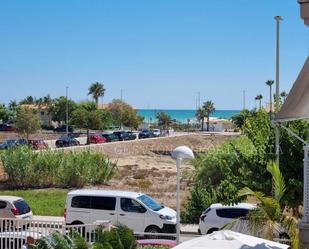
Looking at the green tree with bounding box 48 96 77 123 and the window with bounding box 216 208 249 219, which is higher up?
the green tree with bounding box 48 96 77 123

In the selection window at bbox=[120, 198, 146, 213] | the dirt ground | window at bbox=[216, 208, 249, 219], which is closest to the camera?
window at bbox=[216, 208, 249, 219]

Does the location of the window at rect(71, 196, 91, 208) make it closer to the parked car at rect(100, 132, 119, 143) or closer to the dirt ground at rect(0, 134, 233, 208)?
the dirt ground at rect(0, 134, 233, 208)

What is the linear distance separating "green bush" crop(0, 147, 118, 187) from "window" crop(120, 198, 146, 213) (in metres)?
14.0

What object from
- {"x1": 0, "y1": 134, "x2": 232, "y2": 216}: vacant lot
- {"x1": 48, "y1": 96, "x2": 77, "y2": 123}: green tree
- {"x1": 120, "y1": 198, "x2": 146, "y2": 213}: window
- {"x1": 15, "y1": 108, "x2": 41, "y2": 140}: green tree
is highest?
{"x1": 48, "y1": 96, "x2": 77, "y2": 123}: green tree

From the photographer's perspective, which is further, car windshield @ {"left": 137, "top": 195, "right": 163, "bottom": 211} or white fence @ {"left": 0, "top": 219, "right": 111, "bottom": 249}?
car windshield @ {"left": 137, "top": 195, "right": 163, "bottom": 211}

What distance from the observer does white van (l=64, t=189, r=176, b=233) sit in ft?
67.3

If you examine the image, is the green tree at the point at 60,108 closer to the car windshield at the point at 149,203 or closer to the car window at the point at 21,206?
the car window at the point at 21,206

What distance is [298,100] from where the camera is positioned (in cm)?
753

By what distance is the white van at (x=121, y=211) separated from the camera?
20.5 m

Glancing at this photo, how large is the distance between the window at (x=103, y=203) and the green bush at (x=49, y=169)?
1355 cm

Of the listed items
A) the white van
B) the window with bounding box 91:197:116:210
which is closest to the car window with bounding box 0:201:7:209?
the white van

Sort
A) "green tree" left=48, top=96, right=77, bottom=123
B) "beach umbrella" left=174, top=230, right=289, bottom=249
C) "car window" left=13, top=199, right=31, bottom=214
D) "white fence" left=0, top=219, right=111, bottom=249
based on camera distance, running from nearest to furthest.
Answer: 1. "beach umbrella" left=174, top=230, right=289, bottom=249
2. "white fence" left=0, top=219, right=111, bottom=249
3. "car window" left=13, top=199, right=31, bottom=214
4. "green tree" left=48, top=96, right=77, bottom=123

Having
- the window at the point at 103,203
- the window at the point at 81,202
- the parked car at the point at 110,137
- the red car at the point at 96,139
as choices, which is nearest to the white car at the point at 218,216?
the window at the point at 103,203

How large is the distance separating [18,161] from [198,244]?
28010 millimetres
